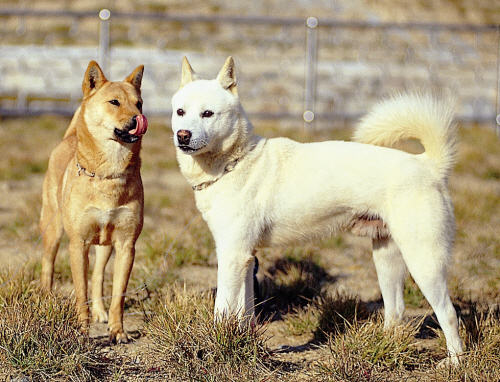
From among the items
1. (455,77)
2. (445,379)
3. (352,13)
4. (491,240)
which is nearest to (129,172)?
(445,379)

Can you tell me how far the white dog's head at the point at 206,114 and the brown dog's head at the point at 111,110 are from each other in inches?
10.7

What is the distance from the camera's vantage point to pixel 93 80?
3383 mm

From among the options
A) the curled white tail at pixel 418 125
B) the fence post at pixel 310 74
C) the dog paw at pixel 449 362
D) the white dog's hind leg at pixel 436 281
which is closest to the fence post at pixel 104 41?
the fence post at pixel 310 74

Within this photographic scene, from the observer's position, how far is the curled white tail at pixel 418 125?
10.2 feet

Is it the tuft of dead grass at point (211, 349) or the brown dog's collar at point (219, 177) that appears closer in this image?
the tuft of dead grass at point (211, 349)

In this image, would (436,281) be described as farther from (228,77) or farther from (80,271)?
(80,271)

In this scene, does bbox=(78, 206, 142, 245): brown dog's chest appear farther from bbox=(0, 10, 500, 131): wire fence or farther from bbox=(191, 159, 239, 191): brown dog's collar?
bbox=(0, 10, 500, 131): wire fence

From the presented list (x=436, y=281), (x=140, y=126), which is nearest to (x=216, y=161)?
(x=140, y=126)

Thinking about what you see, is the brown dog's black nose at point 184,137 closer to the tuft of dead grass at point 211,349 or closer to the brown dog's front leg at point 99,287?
the tuft of dead grass at point 211,349

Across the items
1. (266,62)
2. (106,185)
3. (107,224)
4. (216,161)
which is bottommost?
(107,224)

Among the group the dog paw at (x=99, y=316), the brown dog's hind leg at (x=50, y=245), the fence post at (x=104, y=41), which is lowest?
the dog paw at (x=99, y=316)

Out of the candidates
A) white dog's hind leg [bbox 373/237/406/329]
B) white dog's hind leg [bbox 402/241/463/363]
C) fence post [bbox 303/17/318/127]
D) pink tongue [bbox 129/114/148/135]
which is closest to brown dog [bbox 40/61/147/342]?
pink tongue [bbox 129/114/148/135]

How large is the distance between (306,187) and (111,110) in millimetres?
1159

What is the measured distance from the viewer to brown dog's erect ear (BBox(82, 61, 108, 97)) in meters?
3.32
